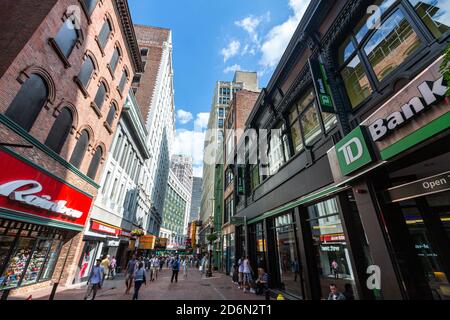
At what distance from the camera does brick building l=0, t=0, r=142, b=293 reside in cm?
823

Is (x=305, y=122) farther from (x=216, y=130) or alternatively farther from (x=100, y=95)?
(x=216, y=130)

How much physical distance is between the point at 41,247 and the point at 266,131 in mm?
15945

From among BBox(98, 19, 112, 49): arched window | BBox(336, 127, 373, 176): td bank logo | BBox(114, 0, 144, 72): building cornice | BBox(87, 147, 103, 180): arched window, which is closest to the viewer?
BBox(336, 127, 373, 176): td bank logo

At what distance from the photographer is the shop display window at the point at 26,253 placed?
8.96 m

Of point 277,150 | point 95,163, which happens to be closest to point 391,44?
point 277,150

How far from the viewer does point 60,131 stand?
37.7 ft

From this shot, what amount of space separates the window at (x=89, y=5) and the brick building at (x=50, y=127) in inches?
3.2

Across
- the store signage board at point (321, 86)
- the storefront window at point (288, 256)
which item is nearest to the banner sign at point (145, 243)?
the storefront window at point (288, 256)

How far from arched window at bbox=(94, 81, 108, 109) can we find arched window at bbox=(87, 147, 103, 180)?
3611 millimetres

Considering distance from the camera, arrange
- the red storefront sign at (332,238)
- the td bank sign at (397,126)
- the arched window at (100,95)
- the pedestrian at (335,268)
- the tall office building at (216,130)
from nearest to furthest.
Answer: the td bank sign at (397,126)
the red storefront sign at (332,238)
the pedestrian at (335,268)
the arched window at (100,95)
the tall office building at (216,130)

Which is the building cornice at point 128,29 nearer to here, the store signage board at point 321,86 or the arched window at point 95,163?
the arched window at point 95,163

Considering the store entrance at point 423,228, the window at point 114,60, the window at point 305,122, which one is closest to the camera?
the store entrance at point 423,228

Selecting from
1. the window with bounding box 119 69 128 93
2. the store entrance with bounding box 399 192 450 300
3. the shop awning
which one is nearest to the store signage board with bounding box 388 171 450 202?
the store entrance with bounding box 399 192 450 300

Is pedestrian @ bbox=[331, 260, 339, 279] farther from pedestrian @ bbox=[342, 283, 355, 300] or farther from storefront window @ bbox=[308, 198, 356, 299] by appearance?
pedestrian @ bbox=[342, 283, 355, 300]
